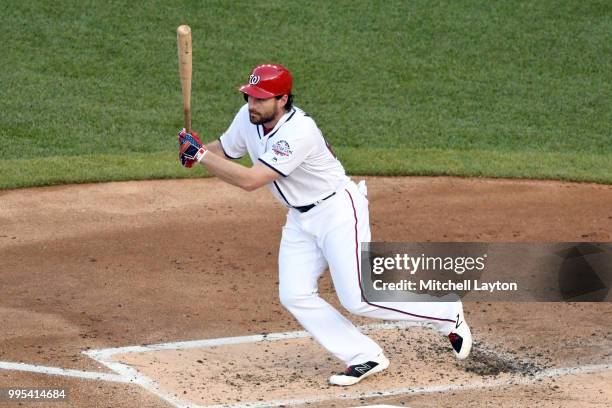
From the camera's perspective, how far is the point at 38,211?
35.1ft

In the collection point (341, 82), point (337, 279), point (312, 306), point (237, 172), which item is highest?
point (341, 82)

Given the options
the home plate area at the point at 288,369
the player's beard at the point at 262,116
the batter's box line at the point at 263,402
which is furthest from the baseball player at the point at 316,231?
the batter's box line at the point at 263,402

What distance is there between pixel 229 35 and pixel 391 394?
373 inches

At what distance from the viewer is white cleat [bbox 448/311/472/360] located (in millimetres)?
7465

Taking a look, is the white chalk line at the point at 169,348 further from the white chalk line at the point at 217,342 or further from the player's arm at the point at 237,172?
the player's arm at the point at 237,172

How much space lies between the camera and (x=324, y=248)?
23.9 ft

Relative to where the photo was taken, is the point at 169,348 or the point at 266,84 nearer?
the point at 266,84

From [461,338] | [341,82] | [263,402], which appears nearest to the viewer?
[263,402]

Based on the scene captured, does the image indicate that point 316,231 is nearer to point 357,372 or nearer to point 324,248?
point 324,248

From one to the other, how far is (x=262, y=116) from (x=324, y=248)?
93 cm

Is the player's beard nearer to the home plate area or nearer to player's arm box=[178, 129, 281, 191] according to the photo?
player's arm box=[178, 129, 281, 191]

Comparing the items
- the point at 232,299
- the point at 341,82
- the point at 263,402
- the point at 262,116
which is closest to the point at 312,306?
Result: the point at 263,402

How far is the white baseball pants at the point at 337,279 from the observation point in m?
7.21

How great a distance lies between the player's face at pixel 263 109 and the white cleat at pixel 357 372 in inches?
66.3
